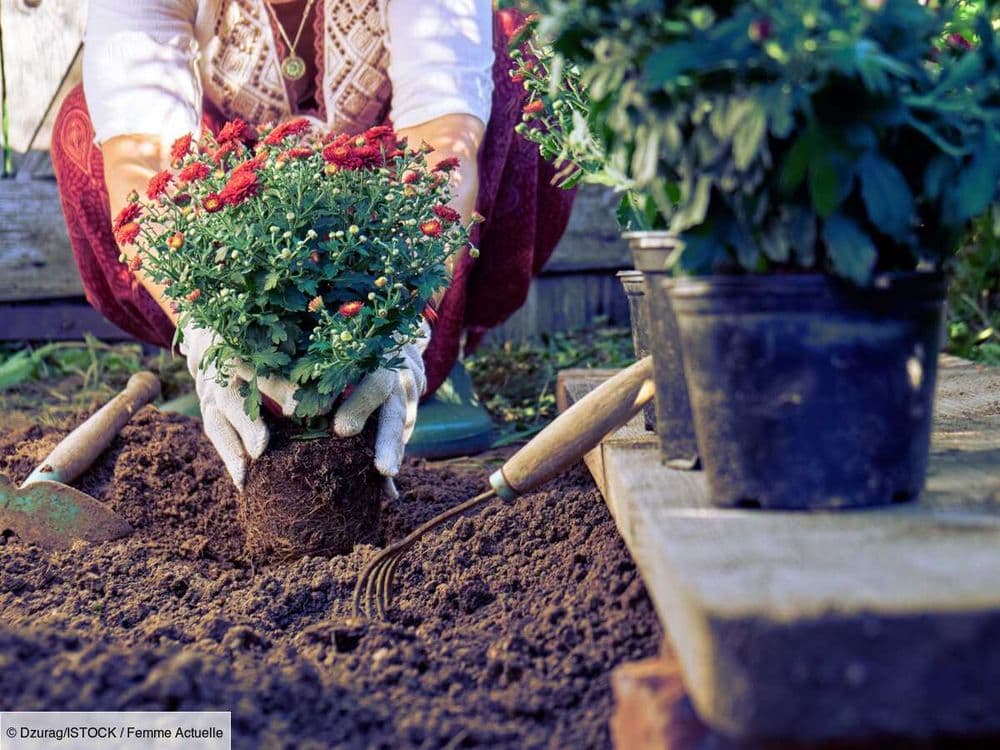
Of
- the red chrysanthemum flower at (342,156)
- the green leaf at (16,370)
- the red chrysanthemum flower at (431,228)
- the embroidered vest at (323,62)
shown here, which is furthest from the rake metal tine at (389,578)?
the green leaf at (16,370)

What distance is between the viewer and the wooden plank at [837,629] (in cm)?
92

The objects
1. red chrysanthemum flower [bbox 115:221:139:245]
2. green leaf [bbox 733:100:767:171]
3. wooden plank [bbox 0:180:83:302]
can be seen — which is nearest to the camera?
green leaf [bbox 733:100:767:171]

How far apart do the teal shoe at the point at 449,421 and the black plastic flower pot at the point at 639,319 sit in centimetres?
123

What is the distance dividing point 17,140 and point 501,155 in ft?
7.64

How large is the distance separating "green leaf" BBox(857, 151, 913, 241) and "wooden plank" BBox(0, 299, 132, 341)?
3758 millimetres

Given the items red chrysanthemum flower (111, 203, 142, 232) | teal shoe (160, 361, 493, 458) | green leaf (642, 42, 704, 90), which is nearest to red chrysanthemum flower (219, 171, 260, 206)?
red chrysanthemum flower (111, 203, 142, 232)

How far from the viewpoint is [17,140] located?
434 cm

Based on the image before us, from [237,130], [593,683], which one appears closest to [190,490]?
[237,130]

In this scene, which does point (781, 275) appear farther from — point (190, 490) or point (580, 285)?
point (580, 285)

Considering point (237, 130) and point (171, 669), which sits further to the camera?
point (237, 130)

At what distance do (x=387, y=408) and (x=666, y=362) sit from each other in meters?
0.90

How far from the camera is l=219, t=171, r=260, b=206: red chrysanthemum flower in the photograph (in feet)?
6.42

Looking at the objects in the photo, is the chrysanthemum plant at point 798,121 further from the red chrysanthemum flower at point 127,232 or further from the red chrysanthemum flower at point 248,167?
the red chrysanthemum flower at point 127,232

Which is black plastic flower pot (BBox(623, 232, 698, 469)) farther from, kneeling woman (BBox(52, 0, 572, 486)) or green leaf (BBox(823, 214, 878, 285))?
kneeling woman (BBox(52, 0, 572, 486))
